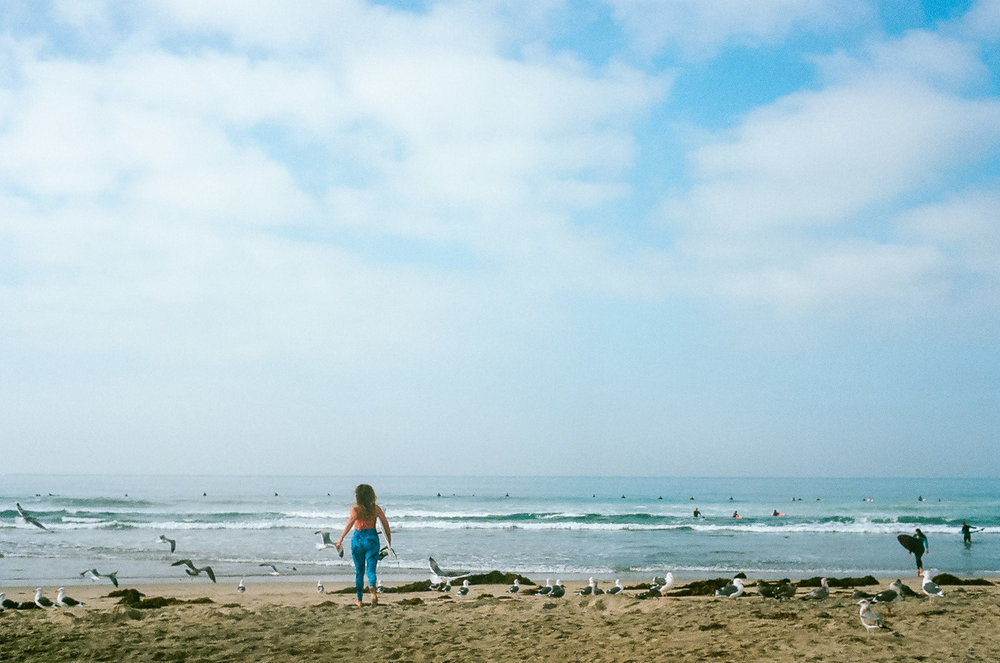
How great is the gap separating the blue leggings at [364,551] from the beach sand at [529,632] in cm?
42

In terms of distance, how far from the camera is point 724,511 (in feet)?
173

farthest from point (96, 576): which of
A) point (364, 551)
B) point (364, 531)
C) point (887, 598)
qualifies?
point (887, 598)

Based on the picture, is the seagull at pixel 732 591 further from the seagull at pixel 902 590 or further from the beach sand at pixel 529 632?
the seagull at pixel 902 590

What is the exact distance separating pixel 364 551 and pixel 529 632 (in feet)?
10.2

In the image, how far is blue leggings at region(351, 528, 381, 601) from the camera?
9.99 meters

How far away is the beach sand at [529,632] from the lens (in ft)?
22.2

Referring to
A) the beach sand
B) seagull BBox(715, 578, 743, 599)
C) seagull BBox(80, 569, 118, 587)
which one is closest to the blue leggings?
the beach sand

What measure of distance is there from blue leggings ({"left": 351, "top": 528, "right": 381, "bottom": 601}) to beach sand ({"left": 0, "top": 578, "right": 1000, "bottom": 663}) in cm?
42

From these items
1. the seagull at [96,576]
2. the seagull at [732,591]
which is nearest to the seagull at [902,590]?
the seagull at [732,591]

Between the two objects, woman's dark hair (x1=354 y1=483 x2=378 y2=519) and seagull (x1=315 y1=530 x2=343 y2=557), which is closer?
woman's dark hair (x1=354 y1=483 x2=378 y2=519)

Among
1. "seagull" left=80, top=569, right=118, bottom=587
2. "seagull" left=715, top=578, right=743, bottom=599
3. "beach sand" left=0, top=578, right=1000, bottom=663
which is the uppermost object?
"beach sand" left=0, top=578, right=1000, bottom=663

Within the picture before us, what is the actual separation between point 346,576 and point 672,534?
19.1 metres

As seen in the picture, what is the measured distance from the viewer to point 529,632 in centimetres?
794

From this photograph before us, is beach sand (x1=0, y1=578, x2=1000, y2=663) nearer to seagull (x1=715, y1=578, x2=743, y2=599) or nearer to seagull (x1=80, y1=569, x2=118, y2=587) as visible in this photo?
seagull (x1=715, y1=578, x2=743, y2=599)
